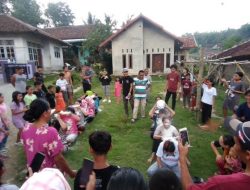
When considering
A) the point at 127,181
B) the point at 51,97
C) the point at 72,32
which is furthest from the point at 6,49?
the point at 127,181

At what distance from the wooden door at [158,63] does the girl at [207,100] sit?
14.4 meters

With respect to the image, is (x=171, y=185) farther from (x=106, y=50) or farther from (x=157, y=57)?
(x=106, y=50)

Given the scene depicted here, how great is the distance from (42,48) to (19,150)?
715 inches

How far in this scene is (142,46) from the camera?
2119 cm

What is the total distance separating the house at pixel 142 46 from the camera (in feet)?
68.3

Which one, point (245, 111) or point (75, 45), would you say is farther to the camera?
point (75, 45)

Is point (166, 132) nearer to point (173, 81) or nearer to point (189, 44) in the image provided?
point (173, 81)

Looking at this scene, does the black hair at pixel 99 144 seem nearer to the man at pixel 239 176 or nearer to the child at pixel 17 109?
the man at pixel 239 176

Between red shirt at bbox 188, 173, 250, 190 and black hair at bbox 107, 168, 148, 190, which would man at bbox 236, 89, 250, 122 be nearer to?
red shirt at bbox 188, 173, 250, 190

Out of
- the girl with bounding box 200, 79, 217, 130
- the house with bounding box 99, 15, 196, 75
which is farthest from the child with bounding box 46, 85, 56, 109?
the house with bounding box 99, 15, 196, 75

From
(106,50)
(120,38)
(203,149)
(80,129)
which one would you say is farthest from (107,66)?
(203,149)

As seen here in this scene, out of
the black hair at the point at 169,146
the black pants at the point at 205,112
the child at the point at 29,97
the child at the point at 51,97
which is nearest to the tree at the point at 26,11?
the child at the point at 51,97

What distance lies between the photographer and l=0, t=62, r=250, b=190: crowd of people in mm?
1605

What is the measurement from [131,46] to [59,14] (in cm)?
3385
